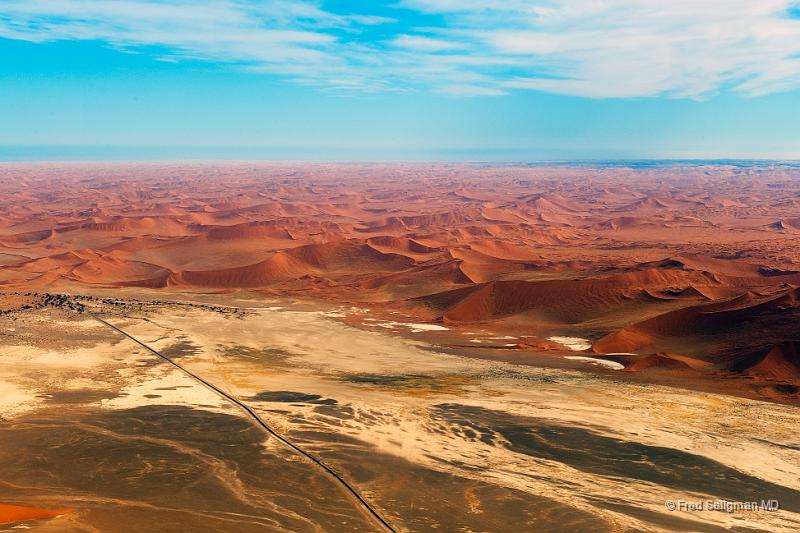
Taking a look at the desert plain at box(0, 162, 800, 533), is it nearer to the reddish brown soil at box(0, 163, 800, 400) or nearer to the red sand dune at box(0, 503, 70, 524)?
the red sand dune at box(0, 503, 70, 524)

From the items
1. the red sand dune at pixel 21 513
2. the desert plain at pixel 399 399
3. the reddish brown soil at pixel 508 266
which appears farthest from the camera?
the reddish brown soil at pixel 508 266

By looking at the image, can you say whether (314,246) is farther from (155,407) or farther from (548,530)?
(548,530)

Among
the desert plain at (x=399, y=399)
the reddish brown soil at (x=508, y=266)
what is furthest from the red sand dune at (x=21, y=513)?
the reddish brown soil at (x=508, y=266)

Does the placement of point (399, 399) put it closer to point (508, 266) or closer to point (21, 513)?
point (21, 513)

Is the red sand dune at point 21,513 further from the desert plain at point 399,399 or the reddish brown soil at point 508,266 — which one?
the reddish brown soil at point 508,266

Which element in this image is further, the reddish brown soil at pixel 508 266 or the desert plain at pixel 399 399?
the reddish brown soil at pixel 508 266

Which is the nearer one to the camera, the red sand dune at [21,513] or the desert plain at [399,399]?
the red sand dune at [21,513]

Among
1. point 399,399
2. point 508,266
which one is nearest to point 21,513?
point 399,399

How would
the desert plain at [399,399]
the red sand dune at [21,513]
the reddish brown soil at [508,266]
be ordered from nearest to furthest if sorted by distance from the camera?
the red sand dune at [21,513] < the desert plain at [399,399] < the reddish brown soil at [508,266]

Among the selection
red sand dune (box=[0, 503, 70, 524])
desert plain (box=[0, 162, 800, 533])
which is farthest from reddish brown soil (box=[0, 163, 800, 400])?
red sand dune (box=[0, 503, 70, 524])
